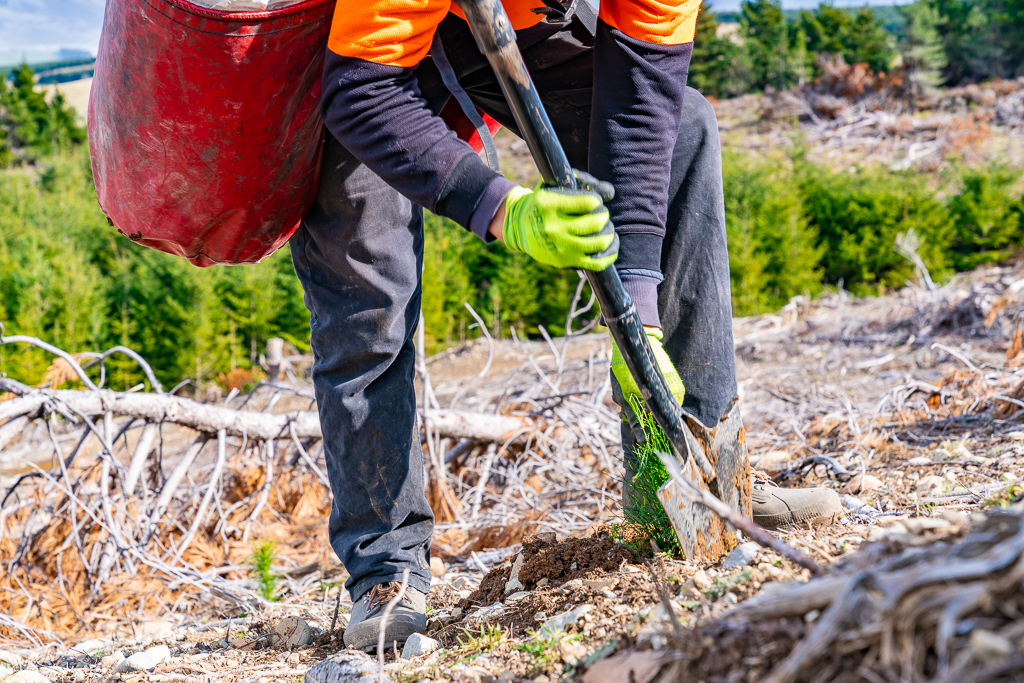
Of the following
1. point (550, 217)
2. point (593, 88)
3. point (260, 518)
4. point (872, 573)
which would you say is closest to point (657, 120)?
point (593, 88)

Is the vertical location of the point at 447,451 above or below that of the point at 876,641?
below

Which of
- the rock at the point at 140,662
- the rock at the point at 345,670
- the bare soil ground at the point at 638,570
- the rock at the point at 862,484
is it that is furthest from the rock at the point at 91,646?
the rock at the point at 862,484

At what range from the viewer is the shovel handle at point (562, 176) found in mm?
1274

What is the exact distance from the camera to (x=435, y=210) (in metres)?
1.35

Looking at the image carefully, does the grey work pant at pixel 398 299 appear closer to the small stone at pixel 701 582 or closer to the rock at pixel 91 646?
the small stone at pixel 701 582

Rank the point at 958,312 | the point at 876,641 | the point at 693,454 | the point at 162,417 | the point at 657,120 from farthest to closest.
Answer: the point at 958,312 → the point at 162,417 → the point at 657,120 → the point at 693,454 → the point at 876,641

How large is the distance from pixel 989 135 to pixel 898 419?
1400cm

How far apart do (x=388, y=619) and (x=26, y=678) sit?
701mm

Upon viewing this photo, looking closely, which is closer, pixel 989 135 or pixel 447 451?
pixel 447 451

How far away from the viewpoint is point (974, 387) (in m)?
2.63

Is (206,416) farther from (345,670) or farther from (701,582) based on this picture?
(701,582)

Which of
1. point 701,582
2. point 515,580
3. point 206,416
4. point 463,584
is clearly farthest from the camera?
point 206,416

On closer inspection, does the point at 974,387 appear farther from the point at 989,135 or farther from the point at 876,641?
the point at 989,135

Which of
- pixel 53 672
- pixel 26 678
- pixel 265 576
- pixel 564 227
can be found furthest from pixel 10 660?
pixel 564 227
